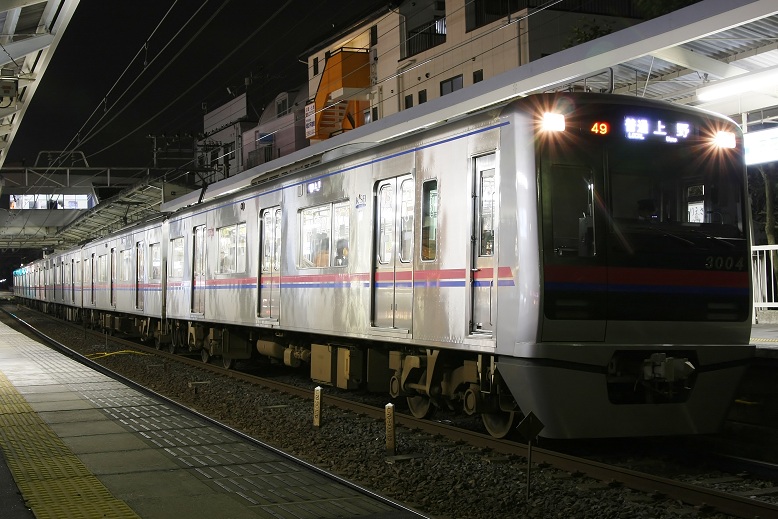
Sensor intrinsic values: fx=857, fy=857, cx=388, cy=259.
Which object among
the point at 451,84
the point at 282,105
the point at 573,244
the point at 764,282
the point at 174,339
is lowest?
the point at 174,339

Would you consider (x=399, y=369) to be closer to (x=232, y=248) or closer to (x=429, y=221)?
(x=429, y=221)

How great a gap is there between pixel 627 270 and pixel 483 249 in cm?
125

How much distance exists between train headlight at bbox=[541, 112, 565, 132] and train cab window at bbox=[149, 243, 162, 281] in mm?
14015

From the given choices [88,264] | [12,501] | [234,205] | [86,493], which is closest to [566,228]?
[86,493]

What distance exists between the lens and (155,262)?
20.0 meters

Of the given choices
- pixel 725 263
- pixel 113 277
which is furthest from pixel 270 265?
pixel 113 277

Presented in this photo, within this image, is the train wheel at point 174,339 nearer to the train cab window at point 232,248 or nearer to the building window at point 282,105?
Result: the train cab window at point 232,248

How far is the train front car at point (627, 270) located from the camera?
6.84 meters

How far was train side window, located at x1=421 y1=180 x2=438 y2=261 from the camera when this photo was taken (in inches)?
327

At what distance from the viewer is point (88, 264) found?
30781 mm

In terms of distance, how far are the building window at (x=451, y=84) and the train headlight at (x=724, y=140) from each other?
22373 millimetres

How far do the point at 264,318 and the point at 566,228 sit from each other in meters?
6.85

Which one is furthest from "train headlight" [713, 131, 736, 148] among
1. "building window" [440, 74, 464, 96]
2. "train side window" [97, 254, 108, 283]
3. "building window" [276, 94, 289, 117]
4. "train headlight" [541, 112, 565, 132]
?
"building window" [276, 94, 289, 117]

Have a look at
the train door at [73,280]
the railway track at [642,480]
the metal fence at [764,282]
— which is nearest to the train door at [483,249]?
the railway track at [642,480]
